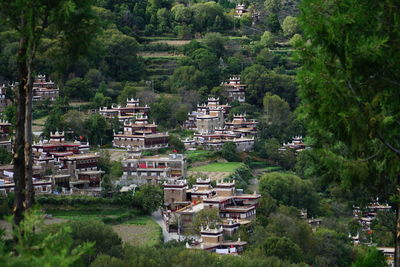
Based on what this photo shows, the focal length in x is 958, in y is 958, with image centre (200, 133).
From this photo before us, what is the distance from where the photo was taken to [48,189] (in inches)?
1174

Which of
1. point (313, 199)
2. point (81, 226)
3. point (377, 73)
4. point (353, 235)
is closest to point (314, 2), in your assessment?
point (377, 73)

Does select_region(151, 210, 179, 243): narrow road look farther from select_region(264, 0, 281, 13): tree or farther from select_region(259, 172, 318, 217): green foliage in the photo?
select_region(264, 0, 281, 13): tree

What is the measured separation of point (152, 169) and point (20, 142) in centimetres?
2619

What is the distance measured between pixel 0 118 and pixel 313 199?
12116mm

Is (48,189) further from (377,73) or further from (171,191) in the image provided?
(377,73)

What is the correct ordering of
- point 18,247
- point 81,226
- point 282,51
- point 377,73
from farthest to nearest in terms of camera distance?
1. point 282,51
2. point 81,226
3. point 377,73
4. point 18,247

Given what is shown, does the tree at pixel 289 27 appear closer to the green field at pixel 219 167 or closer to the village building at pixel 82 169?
the green field at pixel 219 167

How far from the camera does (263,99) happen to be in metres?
45.3

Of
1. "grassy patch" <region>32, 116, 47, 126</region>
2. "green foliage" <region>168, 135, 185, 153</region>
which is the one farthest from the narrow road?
"grassy patch" <region>32, 116, 47, 126</region>

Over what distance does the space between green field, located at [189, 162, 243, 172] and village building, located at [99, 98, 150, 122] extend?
4975 mm

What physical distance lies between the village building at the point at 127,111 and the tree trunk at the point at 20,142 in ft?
106

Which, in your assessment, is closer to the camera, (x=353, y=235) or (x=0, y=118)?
(x=353, y=235)

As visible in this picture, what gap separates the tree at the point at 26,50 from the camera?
7172mm

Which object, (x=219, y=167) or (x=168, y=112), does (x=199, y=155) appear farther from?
(x=168, y=112)
